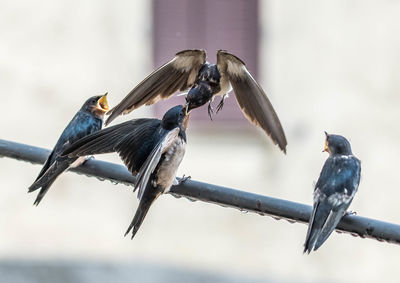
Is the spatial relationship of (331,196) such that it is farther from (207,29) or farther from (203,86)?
(207,29)

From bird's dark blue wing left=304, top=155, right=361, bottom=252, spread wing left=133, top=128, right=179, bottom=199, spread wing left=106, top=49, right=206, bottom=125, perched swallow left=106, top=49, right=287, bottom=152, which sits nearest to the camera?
spread wing left=133, top=128, right=179, bottom=199

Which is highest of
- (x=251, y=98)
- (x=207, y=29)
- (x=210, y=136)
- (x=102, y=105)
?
(x=251, y=98)

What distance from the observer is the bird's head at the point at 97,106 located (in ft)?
13.9

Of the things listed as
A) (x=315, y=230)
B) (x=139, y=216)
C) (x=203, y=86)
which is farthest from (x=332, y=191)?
(x=203, y=86)

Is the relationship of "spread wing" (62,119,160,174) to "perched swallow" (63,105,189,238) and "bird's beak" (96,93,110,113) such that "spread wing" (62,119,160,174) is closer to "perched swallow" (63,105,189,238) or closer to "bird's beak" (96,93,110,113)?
"perched swallow" (63,105,189,238)

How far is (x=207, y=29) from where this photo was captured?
705 centimetres

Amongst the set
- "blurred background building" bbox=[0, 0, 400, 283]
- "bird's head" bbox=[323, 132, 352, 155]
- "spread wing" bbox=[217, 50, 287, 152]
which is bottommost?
"blurred background building" bbox=[0, 0, 400, 283]

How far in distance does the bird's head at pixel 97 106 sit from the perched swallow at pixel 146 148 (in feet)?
2.54

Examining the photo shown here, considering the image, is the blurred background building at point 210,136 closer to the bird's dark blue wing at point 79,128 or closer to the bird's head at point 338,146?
the bird's dark blue wing at point 79,128

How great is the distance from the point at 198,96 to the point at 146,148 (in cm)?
47

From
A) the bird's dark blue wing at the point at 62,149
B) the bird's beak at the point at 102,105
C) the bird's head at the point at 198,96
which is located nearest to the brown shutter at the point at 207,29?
the bird's beak at the point at 102,105

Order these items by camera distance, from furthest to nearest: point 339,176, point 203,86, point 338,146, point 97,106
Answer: point 97,106, point 203,86, point 338,146, point 339,176

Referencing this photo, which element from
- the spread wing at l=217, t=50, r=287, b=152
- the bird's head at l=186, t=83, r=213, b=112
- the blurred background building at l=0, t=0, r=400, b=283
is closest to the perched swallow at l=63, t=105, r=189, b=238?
the bird's head at l=186, t=83, r=213, b=112

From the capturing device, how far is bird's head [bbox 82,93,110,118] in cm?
424
